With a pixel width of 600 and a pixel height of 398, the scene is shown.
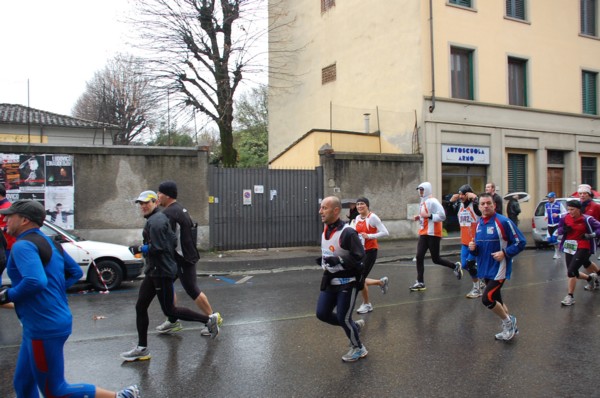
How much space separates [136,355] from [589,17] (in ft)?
84.1

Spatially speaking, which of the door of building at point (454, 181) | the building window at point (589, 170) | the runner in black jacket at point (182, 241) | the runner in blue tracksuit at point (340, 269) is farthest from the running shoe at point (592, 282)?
the building window at point (589, 170)

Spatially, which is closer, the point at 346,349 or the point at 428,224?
the point at 346,349

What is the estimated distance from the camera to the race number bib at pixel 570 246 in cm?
750

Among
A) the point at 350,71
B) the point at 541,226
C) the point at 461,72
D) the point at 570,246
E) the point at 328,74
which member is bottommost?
the point at 541,226

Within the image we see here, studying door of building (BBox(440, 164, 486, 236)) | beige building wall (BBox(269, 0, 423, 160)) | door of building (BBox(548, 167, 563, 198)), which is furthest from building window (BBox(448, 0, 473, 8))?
door of building (BBox(548, 167, 563, 198))

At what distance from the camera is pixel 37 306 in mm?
3193

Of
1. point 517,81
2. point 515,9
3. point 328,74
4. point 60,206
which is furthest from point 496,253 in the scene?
point 515,9

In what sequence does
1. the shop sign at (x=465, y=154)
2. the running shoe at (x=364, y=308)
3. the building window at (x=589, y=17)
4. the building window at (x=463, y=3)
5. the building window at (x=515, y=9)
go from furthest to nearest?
1. the building window at (x=589, y=17)
2. the building window at (x=515, y=9)
3. the building window at (x=463, y=3)
4. the shop sign at (x=465, y=154)
5. the running shoe at (x=364, y=308)

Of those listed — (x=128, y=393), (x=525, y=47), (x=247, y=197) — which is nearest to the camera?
(x=128, y=393)

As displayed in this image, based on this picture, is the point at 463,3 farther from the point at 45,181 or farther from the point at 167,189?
the point at 167,189

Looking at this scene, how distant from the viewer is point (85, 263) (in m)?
8.98

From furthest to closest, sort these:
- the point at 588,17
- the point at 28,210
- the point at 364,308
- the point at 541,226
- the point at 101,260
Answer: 1. the point at 588,17
2. the point at 541,226
3. the point at 101,260
4. the point at 364,308
5. the point at 28,210

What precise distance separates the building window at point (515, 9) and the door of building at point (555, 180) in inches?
263

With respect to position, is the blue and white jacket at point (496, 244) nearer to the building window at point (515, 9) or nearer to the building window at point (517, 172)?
the building window at point (517, 172)
